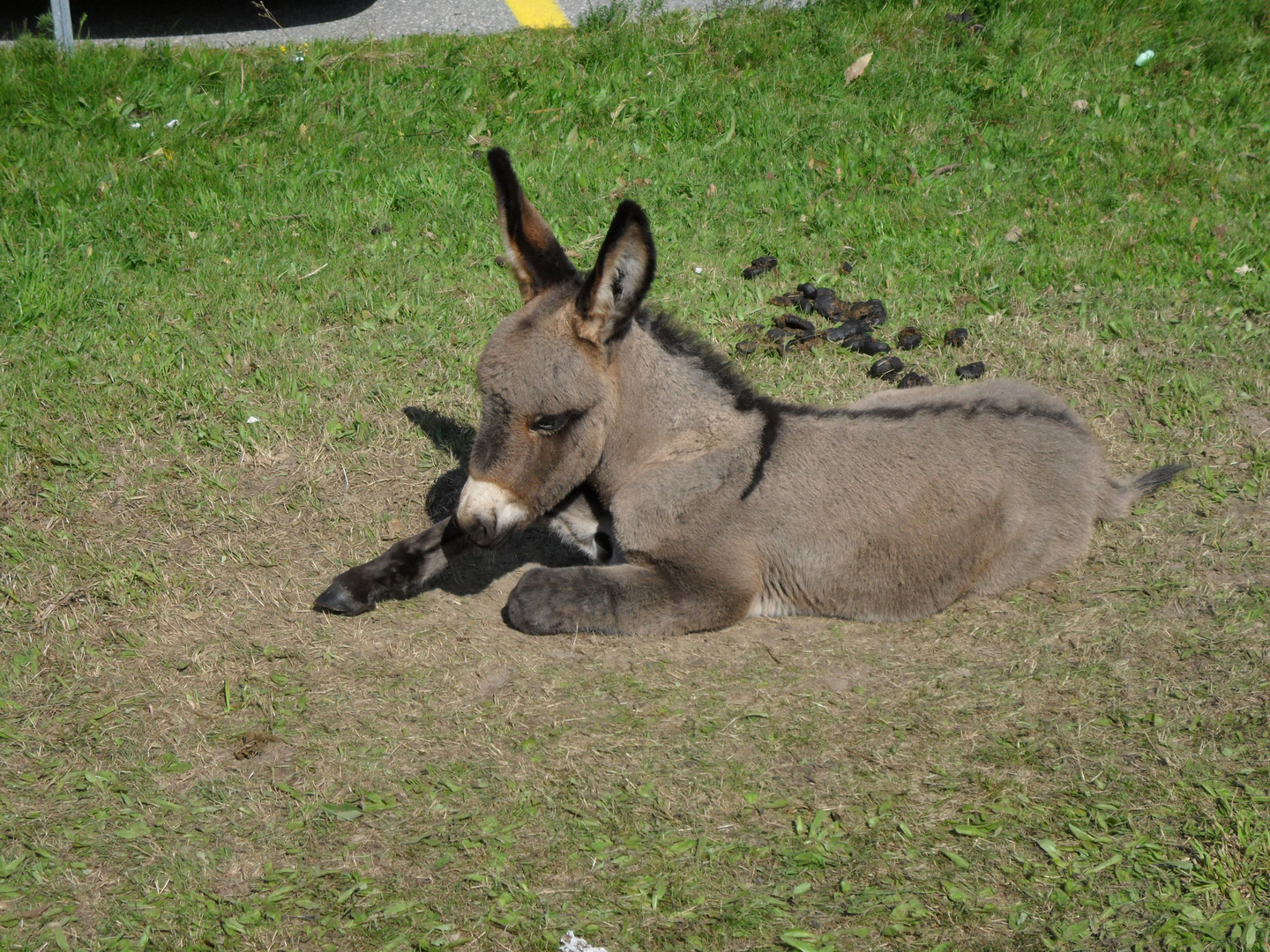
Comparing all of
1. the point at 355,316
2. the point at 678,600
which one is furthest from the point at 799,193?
the point at 678,600

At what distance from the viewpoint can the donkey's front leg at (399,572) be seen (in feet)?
15.6

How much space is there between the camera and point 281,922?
3.40 metres

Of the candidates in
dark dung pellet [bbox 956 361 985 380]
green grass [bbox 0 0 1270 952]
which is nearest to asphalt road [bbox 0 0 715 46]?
green grass [bbox 0 0 1270 952]

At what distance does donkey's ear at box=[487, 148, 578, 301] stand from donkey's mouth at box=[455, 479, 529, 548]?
918 millimetres

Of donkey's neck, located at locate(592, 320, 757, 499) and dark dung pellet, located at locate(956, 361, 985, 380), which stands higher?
donkey's neck, located at locate(592, 320, 757, 499)

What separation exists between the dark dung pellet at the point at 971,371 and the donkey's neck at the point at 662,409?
201cm

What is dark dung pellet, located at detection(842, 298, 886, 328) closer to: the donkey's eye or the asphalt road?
the donkey's eye

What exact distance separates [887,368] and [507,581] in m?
2.63

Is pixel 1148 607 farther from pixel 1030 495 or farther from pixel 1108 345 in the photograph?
pixel 1108 345

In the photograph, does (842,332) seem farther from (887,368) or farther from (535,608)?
(535,608)

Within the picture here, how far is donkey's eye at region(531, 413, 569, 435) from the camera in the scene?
173 inches

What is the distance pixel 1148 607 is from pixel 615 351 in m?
2.59

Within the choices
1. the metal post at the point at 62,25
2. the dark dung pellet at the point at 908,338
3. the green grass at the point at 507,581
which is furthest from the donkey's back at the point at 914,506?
the metal post at the point at 62,25

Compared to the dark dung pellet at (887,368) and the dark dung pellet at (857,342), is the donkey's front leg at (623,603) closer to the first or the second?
the dark dung pellet at (887,368)
